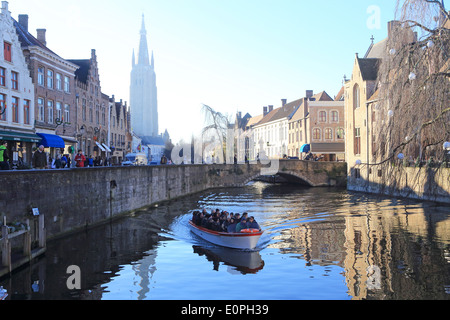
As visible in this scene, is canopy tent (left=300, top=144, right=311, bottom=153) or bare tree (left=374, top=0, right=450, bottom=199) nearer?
bare tree (left=374, top=0, right=450, bottom=199)

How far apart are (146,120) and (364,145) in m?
115

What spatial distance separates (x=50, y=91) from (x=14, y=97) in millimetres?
5503

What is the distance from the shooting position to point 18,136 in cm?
2917

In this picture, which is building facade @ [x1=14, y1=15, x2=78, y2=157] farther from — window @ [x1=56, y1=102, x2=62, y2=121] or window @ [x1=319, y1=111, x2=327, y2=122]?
window @ [x1=319, y1=111, x2=327, y2=122]

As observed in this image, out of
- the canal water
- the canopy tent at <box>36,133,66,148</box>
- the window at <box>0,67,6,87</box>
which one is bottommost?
the canal water

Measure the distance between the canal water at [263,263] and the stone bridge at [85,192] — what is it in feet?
2.84

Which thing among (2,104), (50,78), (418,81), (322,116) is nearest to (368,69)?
(322,116)

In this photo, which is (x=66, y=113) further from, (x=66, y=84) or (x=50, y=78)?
(x=50, y=78)

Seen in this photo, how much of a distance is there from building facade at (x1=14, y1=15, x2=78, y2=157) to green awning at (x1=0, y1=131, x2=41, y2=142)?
103cm

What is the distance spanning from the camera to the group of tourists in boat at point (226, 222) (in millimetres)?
17484

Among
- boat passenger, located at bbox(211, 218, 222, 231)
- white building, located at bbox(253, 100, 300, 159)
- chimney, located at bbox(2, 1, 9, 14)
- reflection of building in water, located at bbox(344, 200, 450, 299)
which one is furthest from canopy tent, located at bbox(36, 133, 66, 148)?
white building, located at bbox(253, 100, 300, 159)

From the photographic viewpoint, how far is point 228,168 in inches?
2010

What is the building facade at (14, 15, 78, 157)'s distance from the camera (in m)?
33.1

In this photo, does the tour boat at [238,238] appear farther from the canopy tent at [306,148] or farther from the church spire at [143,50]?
the church spire at [143,50]
